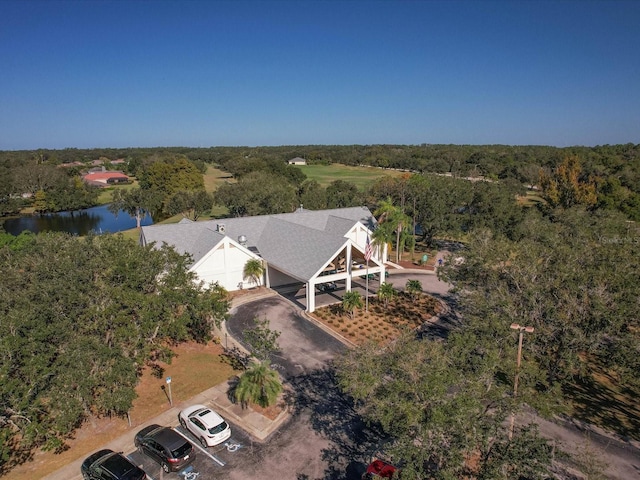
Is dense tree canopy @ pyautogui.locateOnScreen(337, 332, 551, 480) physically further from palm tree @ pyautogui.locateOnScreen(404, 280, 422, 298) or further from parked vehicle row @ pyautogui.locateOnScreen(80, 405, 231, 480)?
palm tree @ pyautogui.locateOnScreen(404, 280, 422, 298)

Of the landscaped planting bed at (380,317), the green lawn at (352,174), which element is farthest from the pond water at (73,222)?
the green lawn at (352,174)

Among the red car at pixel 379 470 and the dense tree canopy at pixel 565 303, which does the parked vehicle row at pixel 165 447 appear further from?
the dense tree canopy at pixel 565 303

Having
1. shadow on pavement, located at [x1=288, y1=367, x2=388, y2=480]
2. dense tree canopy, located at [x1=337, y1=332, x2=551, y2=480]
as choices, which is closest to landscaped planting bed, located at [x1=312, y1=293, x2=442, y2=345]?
shadow on pavement, located at [x1=288, y1=367, x2=388, y2=480]

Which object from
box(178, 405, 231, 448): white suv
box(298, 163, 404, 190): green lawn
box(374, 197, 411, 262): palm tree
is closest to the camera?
box(178, 405, 231, 448): white suv

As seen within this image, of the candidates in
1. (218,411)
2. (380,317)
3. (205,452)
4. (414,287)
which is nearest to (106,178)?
(414,287)

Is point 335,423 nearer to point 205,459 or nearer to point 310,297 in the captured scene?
point 205,459

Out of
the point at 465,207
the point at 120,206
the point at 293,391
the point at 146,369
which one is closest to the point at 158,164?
the point at 120,206

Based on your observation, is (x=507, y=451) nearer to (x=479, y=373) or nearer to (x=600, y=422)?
(x=479, y=373)
